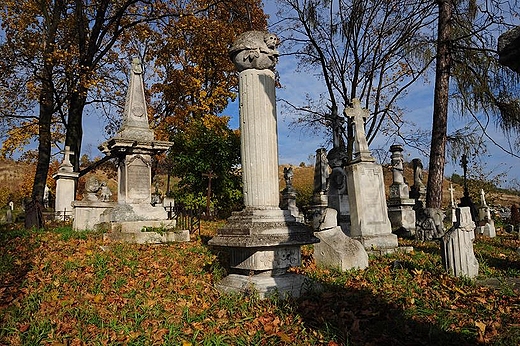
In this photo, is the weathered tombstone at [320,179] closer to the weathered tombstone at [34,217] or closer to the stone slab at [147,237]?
the stone slab at [147,237]

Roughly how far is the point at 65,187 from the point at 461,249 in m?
15.3

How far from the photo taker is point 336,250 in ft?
19.7

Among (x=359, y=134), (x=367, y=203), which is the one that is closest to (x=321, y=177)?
(x=359, y=134)

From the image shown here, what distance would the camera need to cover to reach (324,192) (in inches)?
627

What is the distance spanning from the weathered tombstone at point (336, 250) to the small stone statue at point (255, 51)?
9.66 ft

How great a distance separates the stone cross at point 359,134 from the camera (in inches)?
349

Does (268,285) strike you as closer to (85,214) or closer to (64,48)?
(85,214)

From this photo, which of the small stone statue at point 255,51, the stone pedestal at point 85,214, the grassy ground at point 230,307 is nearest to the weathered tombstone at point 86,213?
the stone pedestal at point 85,214

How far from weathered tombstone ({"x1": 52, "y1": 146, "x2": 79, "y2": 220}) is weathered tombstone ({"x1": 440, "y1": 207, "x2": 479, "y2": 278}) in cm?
1453

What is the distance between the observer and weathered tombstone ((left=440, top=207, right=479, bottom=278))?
5.14 metres

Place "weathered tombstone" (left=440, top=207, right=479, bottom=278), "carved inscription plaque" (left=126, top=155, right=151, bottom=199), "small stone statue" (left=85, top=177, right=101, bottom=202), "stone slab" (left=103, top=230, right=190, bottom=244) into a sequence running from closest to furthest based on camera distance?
"weathered tombstone" (left=440, top=207, right=479, bottom=278)
"stone slab" (left=103, top=230, right=190, bottom=244)
"carved inscription plaque" (left=126, top=155, right=151, bottom=199)
"small stone statue" (left=85, top=177, right=101, bottom=202)

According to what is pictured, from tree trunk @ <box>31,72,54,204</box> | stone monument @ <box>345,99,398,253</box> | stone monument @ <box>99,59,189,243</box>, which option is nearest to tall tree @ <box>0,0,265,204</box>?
tree trunk @ <box>31,72,54,204</box>

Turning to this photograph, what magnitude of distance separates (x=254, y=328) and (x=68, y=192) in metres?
14.6

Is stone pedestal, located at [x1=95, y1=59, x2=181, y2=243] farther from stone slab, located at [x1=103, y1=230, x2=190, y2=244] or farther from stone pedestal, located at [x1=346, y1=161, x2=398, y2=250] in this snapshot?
stone pedestal, located at [x1=346, y1=161, x2=398, y2=250]
